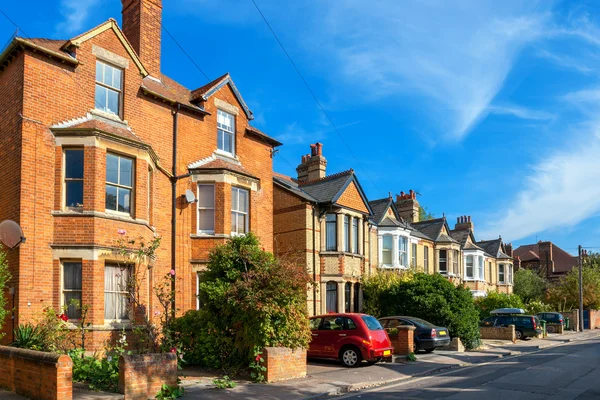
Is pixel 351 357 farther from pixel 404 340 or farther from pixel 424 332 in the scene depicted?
pixel 424 332

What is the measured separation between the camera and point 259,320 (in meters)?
14.5

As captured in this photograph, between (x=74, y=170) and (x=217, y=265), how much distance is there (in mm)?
4911

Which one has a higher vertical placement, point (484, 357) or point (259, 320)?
point (259, 320)

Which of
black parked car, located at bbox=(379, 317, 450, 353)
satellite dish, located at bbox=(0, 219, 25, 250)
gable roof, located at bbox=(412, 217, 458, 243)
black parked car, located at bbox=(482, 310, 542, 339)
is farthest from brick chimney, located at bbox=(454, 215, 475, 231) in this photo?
satellite dish, located at bbox=(0, 219, 25, 250)

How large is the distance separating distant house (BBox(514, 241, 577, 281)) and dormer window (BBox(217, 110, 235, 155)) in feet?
182

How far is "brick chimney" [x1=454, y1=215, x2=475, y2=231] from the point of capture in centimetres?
5072

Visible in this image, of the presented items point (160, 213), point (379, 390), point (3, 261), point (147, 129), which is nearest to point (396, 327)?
point (379, 390)

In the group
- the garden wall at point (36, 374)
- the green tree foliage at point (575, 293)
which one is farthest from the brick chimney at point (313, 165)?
the green tree foliage at point (575, 293)

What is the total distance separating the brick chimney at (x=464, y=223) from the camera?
50.7 m

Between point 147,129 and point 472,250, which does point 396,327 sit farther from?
point 472,250

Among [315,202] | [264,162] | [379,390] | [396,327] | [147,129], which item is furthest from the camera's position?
[315,202]

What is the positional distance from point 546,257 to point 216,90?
63481 mm

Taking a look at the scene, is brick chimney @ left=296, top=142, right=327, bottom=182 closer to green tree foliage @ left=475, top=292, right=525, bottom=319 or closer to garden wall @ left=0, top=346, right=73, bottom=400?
green tree foliage @ left=475, top=292, right=525, bottom=319

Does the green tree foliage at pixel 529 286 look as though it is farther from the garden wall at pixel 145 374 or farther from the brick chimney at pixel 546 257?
the garden wall at pixel 145 374
